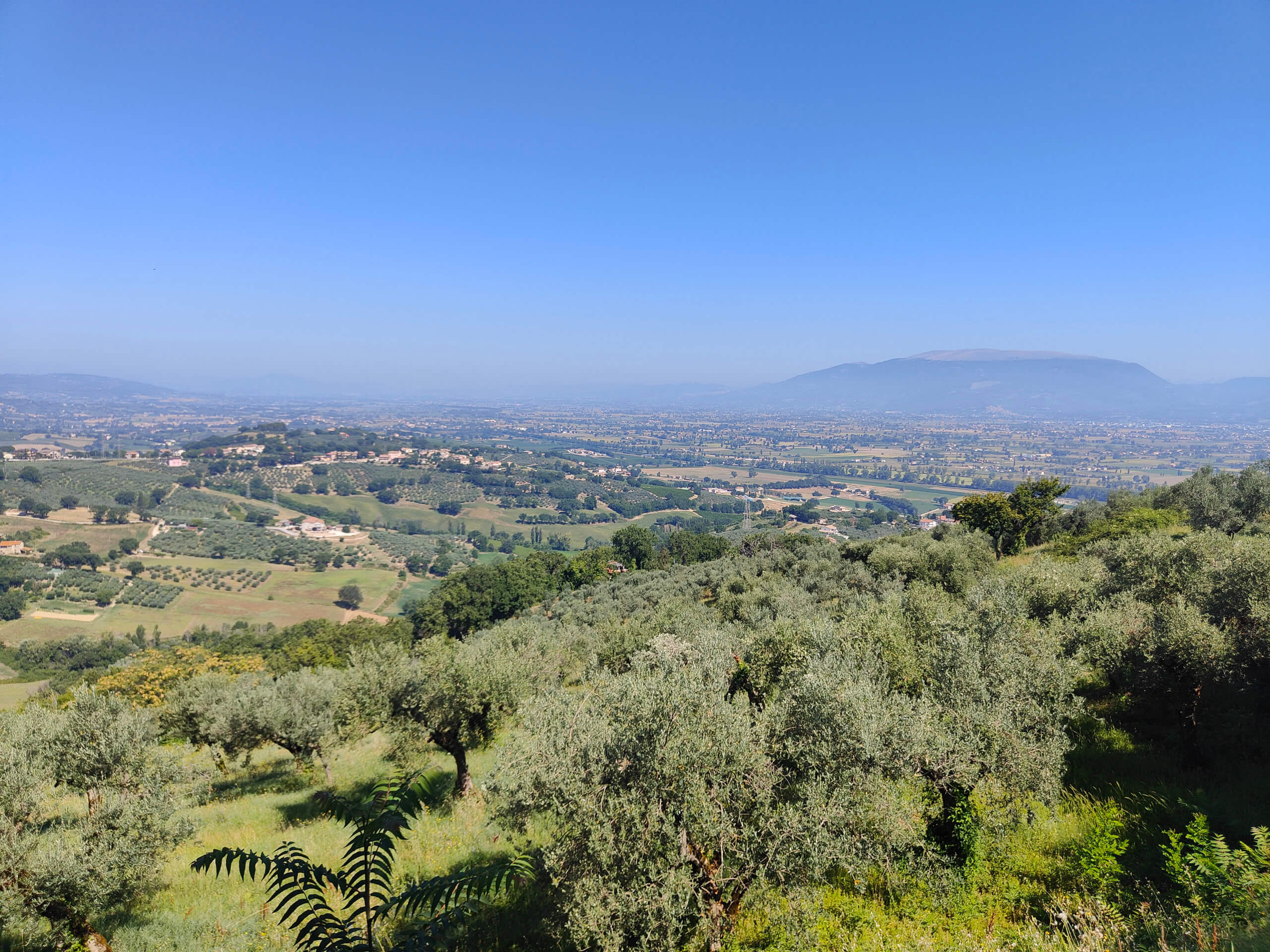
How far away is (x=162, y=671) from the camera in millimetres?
33906

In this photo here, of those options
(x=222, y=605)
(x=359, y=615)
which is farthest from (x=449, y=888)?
(x=222, y=605)

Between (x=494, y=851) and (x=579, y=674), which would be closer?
(x=494, y=851)

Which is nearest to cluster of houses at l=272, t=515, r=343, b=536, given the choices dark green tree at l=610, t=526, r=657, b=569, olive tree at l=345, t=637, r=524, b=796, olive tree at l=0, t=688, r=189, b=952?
dark green tree at l=610, t=526, r=657, b=569

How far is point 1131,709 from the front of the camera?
12242mm

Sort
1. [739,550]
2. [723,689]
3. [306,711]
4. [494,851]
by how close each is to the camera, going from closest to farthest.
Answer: [723,689] < [494,851] < [306,711] < [739,550]


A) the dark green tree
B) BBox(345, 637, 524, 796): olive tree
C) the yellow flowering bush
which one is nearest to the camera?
BBox(345, 637, 524, 796): olive tree

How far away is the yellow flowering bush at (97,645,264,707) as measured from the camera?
31859 millimetres

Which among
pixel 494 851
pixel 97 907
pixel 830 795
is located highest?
pixel 830 795

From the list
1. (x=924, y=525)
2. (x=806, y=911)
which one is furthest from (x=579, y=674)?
(x=924, y=525)

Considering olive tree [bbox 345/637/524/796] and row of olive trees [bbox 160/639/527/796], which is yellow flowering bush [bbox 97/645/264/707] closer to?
row of olive trees [bbox 160/639/527/796]

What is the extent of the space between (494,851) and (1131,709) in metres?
14.7

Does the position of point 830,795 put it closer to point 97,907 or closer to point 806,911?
point 806,911

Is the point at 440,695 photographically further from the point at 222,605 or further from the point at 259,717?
the point at 222,605

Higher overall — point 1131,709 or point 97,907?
point 1131,709
